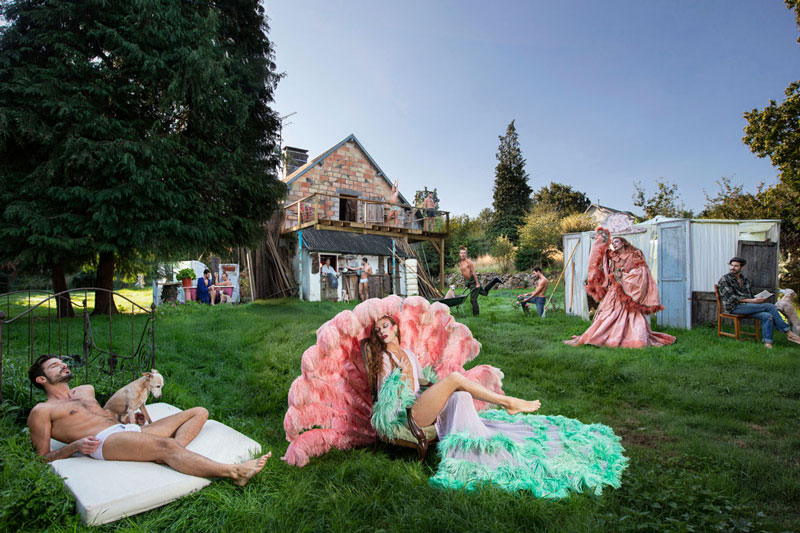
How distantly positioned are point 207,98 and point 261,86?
2551 millimetres

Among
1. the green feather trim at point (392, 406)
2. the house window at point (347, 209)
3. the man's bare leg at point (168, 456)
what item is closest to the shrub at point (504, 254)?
the house window at point (347, 209)

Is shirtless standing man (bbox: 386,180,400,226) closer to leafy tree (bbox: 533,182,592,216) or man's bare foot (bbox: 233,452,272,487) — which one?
man's bare foot (bbox: 233,452,272,487)

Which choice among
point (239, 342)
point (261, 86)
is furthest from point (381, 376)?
point (261, 86)

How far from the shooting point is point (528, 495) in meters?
2.69

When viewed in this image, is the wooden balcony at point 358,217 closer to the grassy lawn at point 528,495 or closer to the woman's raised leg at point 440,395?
the grassy lawn at point 528,495

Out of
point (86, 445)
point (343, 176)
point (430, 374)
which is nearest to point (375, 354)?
point (430, 374)

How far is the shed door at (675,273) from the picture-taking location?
29.8 ft

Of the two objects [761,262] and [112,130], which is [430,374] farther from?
[112,130]

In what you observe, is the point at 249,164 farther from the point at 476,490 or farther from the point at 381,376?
the point at 476,490

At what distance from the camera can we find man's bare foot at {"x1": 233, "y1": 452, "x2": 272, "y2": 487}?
287 cm

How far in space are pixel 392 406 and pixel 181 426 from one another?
167cm

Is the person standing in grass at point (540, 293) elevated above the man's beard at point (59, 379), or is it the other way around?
the person standing in grass at point (540, 293)

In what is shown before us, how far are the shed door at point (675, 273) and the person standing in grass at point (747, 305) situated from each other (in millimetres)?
1360

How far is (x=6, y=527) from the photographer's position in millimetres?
2295
